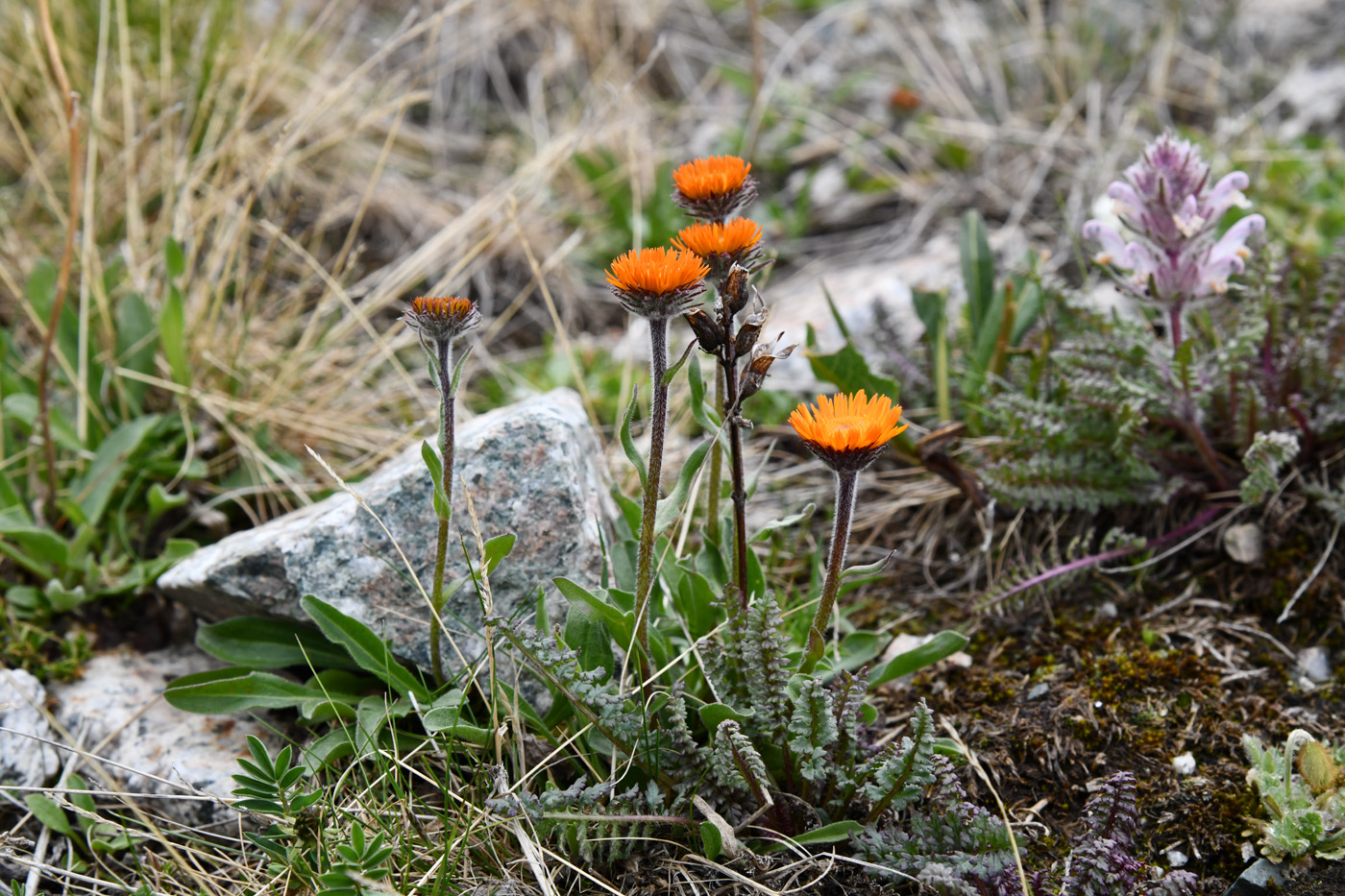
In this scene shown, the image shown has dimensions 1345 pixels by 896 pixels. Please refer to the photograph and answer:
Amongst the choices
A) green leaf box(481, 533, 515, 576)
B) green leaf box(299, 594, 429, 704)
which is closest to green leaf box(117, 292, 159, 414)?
green leaf box(299, 594, 429, 704)

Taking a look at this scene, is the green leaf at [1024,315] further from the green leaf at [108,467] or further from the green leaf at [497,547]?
the green leaf at [108,467]

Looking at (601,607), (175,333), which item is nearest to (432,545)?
(601,607)

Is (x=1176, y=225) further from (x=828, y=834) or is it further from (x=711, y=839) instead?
(x=711, y=839)

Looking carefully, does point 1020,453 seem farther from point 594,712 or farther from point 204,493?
point 204,493

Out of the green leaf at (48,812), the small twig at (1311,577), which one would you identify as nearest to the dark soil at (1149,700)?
the small twig at (1311,577)

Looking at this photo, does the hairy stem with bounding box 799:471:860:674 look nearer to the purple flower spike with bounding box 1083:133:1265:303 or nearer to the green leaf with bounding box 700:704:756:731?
the green leaf with bounding box 700:704:756:731
